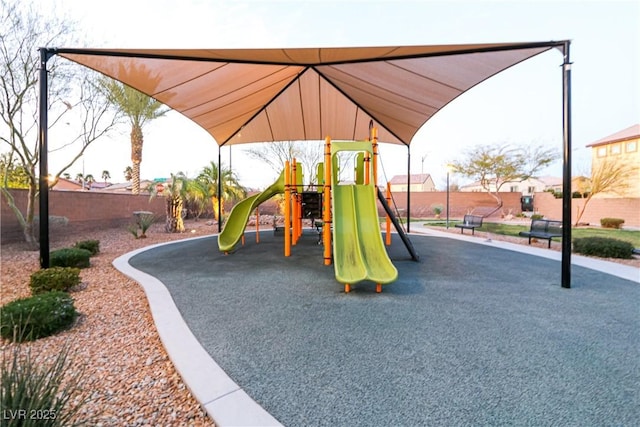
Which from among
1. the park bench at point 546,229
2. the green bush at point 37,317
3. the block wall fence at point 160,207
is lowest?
the green bush at point 37,317

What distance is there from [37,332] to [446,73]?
22.7 feet

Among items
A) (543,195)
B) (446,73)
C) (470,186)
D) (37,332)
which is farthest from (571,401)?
(470,186)

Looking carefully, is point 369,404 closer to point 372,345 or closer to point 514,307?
point 372,345

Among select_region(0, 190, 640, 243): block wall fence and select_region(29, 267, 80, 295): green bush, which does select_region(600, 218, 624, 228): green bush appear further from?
select_region(29, 267, 80, 295): green bush

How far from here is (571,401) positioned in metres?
1.76

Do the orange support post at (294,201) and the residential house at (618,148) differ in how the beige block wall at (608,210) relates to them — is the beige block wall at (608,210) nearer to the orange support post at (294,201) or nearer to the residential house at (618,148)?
the residential house at (618,148)

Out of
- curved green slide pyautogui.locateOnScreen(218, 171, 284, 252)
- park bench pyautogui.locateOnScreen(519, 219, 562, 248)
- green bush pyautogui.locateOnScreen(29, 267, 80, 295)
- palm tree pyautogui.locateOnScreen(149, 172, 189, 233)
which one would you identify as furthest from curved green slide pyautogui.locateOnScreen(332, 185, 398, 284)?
palm tree pyautogui.locateOnScreen(149, 172, 189, 233)

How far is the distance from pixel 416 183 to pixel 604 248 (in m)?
53.2

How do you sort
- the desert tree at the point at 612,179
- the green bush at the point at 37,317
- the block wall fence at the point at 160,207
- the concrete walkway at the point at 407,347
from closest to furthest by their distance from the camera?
the concrete walkway at the point at 407,347
the green bush at the point at 37,317
the block wall fence at the point at 160,207
the desert tree at the point at 612,179

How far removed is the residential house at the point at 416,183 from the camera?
57.2 metres

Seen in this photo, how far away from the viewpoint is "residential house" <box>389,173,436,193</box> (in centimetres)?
5719

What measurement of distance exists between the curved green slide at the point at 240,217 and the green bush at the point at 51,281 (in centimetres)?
305

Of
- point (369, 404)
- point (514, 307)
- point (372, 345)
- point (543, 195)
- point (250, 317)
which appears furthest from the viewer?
point (543, 195)

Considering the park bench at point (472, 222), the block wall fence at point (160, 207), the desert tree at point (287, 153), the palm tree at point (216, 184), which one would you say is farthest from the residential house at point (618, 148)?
the palm tree at point (216, 184)
